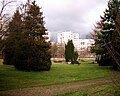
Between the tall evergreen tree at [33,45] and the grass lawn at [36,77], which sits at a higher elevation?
the tall evergreen tree at [33,45]

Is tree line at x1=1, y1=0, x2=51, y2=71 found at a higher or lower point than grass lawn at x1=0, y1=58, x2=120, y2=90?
higher

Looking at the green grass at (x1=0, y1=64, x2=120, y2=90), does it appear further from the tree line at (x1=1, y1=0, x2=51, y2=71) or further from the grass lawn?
the tree line at (x1=1, y1=0, x2=51, y2=71)

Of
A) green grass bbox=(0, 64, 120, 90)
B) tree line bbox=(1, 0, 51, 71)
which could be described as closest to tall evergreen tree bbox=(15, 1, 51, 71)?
tree line bbox=(1, 0, 51, 71)

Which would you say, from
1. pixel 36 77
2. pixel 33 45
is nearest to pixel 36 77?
pixel 36 77

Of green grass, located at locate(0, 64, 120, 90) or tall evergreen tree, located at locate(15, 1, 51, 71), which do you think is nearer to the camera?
green grass, located at locate(0, 64, 120, 90)

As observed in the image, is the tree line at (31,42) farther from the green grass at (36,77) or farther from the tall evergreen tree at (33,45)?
the green grass at (36,77)

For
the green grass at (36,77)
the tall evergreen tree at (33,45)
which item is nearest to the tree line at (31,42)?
the tall evergreen tree at (33,45)

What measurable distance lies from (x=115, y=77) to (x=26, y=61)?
67.6 ft

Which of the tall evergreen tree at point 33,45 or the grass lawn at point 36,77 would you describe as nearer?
the grass lawn at point 36,77

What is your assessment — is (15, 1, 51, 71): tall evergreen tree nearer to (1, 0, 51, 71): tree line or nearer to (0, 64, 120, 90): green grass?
(1, 0, 51, 71): tree line

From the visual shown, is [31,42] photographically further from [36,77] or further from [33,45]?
[36,77]

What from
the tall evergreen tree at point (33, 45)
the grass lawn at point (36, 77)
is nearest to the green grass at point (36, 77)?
the grass lawn at point (36, 77)

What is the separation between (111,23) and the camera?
35.2 m

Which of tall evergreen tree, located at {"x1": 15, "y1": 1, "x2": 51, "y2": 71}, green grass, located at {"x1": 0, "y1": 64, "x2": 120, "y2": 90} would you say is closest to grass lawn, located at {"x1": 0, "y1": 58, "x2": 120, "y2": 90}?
green grass, located at {"x1": 0, "y1": 64, "x2": 120, "y2": 90}
